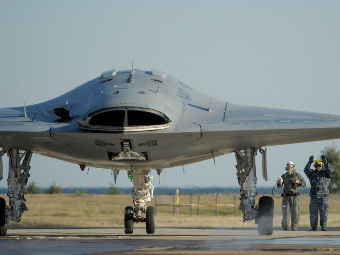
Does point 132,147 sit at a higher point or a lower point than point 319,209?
higher

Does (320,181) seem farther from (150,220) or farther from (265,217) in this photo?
(150,220)

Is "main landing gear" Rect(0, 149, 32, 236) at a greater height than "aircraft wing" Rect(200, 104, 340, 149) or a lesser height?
lesser

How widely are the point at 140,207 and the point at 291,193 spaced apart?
17.1ft

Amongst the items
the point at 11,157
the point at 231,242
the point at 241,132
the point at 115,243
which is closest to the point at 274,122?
the point at 241,132

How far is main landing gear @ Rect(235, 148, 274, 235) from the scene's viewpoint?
21.3m

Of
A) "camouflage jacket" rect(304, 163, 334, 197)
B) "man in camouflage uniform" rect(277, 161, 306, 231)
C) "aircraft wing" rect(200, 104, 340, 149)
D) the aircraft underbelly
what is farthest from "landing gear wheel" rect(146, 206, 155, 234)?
"camouflage jacket" rect(304, 163, 334, 197)

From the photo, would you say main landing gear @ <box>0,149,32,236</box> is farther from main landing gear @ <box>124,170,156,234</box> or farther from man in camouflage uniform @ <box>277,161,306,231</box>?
man in camouflage uniform @ <box>277,161,306,231</box>

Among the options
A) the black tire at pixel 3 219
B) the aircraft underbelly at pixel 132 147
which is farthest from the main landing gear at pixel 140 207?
the black tire at pixel 3 219

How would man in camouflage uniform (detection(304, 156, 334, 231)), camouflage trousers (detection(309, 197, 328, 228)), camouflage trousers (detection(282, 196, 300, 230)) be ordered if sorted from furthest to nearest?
camouflage trousers (detection(282, 196, 300, 230)) < man in camouflage uniform (detection(304, 156, 334, 231)) < camouflage trousers (detection(309, 197, 328, 228))

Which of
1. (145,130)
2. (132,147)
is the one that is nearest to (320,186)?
(132,147)

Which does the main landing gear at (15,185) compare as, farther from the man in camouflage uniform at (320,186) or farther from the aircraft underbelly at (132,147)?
the man in camouflage uniform at (320,186)

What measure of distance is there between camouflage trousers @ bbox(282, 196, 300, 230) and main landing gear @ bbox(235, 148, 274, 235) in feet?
13.7

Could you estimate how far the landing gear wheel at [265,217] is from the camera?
21.1 meters

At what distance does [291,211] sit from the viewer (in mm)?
26000
